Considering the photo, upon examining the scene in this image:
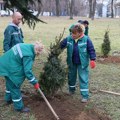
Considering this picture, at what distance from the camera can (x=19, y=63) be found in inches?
225

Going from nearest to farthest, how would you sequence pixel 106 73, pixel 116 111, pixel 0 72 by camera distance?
pixel 0 72, pixel 116 111, pixel 106 73

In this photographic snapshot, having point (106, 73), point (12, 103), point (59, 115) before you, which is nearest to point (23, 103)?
point (12, 103)

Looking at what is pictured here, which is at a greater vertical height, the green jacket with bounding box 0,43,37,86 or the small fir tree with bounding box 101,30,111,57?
the green jacket with bounding box 0,43,37,86

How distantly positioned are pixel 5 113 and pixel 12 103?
0.47 meters

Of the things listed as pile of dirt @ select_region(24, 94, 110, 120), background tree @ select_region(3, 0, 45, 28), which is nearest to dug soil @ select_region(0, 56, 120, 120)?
pile of dirt @ select_region(24, 94, 110, 120)

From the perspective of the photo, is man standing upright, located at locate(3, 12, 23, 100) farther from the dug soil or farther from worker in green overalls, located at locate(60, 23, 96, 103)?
the dug soil

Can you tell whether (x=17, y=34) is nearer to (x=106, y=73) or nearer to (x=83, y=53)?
(x=83, y=53)

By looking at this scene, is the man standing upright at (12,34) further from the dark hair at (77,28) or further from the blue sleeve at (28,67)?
the blue sleeve at (28,67)

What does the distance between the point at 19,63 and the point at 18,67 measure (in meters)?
0.06

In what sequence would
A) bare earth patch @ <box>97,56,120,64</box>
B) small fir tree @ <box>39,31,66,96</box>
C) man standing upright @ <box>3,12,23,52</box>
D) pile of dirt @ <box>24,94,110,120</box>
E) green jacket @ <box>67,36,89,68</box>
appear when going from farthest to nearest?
1. bare earth patch @ <box>97,56,120,64</box>
2. man standing upright @ <box>3,12,23,52</box>
3. green jacket @ <box>67,36,89,68</box>
4. small fir tree @ <box>39,31,66,96</box>
5. pile of dirt @ <box>24,94,110,120</box>

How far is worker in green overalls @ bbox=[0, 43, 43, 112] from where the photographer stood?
555cm

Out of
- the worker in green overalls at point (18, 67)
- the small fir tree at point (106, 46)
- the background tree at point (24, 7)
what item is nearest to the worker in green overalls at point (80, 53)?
the worker in green overalls at point (18, 67)

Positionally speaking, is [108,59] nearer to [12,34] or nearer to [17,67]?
[12,34]

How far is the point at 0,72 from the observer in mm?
5781
